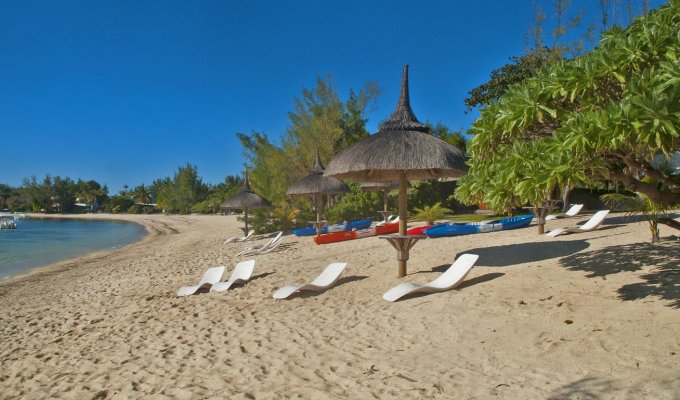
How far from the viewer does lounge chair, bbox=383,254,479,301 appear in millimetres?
5414

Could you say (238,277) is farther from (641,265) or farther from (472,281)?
(641,265)

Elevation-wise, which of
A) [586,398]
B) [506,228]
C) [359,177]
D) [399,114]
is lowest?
[586,398]

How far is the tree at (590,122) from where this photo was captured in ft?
7.18

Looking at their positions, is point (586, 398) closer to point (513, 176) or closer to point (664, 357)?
point (664, 357)

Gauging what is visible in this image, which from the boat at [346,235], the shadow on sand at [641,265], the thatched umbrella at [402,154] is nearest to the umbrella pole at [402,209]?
the thatched umbrella at [402,154]

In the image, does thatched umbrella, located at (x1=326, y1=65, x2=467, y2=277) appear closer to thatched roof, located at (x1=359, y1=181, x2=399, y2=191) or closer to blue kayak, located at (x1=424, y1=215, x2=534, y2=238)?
blue kayak, located at (x1=424, y1=215, x2=534, y2=238)

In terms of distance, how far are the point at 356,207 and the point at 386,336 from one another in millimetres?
14681

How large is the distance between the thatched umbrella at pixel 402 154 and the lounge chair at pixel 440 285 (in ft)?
2.98

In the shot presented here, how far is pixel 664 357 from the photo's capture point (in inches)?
124

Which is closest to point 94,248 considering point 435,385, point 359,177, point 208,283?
point 208,283

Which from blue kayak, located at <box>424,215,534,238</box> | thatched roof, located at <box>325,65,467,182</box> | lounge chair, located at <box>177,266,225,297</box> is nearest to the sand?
lounge chair, located at <box>177,266,225,297</box>

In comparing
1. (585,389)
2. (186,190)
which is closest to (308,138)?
(585,389)

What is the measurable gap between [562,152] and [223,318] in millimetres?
4584

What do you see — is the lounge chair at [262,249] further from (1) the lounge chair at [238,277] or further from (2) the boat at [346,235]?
(1) the lounge chair at [238,277]
